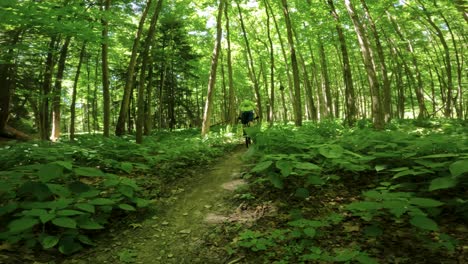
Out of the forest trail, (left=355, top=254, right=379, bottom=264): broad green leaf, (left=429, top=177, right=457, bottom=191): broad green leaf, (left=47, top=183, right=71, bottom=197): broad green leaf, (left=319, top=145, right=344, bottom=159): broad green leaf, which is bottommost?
the forest trail

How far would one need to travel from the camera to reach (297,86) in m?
15.5

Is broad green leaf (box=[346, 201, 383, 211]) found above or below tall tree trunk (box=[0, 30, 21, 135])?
below

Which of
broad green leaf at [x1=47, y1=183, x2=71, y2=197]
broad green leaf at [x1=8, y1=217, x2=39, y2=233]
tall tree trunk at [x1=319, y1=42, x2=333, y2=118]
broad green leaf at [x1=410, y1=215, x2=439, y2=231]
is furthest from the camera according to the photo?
tall tree trunk at [x1=319, y1=42, x2=333, y2=118]

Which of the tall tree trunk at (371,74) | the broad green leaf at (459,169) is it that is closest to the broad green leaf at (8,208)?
the broad green leaf at (459,169)

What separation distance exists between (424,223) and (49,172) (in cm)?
440

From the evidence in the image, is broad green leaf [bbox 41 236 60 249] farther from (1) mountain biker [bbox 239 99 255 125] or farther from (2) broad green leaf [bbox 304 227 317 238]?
(1) mountain biker [bbox 239 99 255 125]

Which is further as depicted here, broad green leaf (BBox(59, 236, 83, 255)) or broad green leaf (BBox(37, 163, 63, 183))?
broad green leaf (BBox(37, 163, 63, 183))

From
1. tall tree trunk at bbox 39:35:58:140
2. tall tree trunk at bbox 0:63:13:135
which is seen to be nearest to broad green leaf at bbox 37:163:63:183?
tall tree trunk at bbox 39:35:58:140

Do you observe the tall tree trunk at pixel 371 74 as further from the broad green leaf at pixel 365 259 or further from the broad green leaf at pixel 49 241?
the broad green leaf at pixel 49 241

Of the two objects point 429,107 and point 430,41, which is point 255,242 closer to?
point 430,41

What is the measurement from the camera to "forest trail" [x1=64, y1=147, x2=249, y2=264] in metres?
3.82

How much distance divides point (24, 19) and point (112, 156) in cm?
394

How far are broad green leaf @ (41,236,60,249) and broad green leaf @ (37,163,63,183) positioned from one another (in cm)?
72

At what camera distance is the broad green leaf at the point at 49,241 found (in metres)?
3.62
